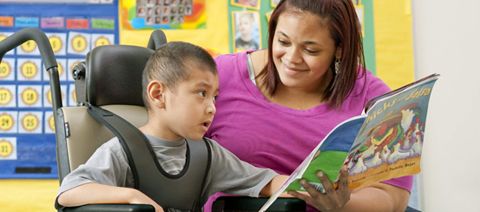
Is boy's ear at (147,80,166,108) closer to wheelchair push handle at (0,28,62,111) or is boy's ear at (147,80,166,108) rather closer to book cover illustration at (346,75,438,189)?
wheelchair push handle at (0,28,62,111)

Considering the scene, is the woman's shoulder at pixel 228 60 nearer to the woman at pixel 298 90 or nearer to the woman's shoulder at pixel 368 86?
the woman at pixel 298 90

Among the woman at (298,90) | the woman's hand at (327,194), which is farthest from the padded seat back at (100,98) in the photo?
the woman's hand at (327,194)

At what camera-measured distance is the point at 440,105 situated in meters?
2.52

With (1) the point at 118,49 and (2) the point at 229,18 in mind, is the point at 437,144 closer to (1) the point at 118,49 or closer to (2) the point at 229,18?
(2) the point at 229,18

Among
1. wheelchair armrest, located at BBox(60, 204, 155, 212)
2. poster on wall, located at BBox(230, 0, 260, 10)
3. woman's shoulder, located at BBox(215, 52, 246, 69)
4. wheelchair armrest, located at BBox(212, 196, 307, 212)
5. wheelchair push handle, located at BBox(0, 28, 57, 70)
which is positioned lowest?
wheelchair armrest, located at BBox(212, 196, 307, 212)

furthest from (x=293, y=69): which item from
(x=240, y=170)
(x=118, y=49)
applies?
(x=118, y=49)

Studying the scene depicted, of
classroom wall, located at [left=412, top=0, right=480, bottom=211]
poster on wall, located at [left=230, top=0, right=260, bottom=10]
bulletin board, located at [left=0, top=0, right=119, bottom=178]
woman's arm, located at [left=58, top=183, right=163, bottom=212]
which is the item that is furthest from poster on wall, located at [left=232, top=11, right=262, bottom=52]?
woman's arm, located at [left=58, top=183, right=163, bottom=212]

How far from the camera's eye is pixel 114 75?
1391 mm

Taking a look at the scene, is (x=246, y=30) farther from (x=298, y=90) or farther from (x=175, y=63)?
(x=175, y=63)

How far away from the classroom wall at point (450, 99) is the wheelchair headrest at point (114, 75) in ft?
4.65

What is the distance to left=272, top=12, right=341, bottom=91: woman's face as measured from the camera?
4.46ft

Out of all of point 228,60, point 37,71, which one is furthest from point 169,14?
point 228,60

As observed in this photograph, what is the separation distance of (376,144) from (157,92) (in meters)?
0.44

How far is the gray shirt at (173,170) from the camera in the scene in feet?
3.78
